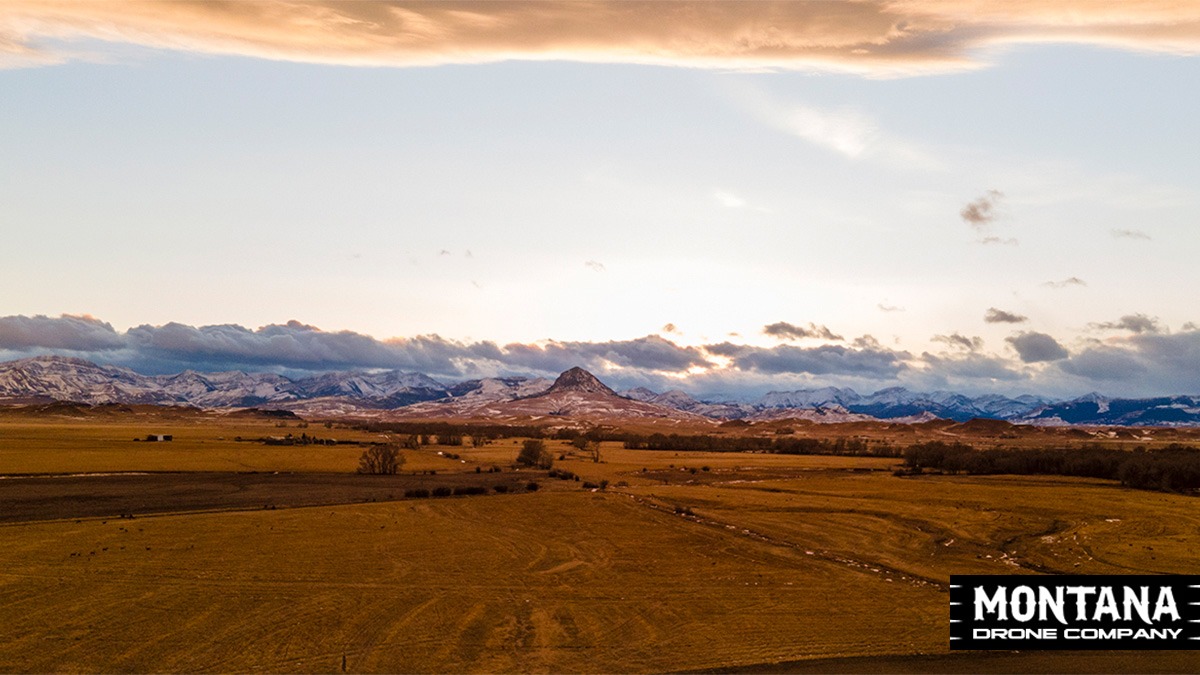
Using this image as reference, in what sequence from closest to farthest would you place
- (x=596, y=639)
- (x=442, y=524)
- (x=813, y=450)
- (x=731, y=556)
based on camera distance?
(x=596, y=639) < (x=731, y=556) < (x=442, y=524) < (x=813, y=450)

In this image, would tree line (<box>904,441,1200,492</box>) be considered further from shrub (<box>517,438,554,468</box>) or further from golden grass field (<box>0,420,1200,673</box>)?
shrub (<box>517,438,554,468</box>)

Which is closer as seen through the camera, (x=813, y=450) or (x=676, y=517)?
(x=676, y=517)

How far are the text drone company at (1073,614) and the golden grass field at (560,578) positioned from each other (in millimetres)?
945

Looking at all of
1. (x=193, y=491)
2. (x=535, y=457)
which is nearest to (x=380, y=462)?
(x=535, y=457)

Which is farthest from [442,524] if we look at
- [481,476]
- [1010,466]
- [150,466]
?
[1010,466]

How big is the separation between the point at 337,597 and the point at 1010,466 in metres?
114

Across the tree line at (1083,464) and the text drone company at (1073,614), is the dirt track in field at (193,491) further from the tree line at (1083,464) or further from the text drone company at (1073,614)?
the tree line at (1083,464)

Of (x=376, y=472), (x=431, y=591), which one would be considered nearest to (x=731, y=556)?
(x=431, y=591)

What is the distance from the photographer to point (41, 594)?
38969mm

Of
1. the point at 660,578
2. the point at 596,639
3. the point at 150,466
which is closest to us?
the point at 596,639

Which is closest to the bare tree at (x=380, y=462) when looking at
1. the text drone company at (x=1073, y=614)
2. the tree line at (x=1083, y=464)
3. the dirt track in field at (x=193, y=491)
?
the dirt track in field at (x=193, y=491)

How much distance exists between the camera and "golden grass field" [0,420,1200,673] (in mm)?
31767

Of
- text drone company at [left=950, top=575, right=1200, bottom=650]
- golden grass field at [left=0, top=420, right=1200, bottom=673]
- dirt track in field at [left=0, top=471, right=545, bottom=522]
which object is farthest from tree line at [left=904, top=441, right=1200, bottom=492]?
text drone company at [left=950, top=575, right=1200, bottom=650]

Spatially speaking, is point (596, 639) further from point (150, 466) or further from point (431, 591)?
point (150, 466)
